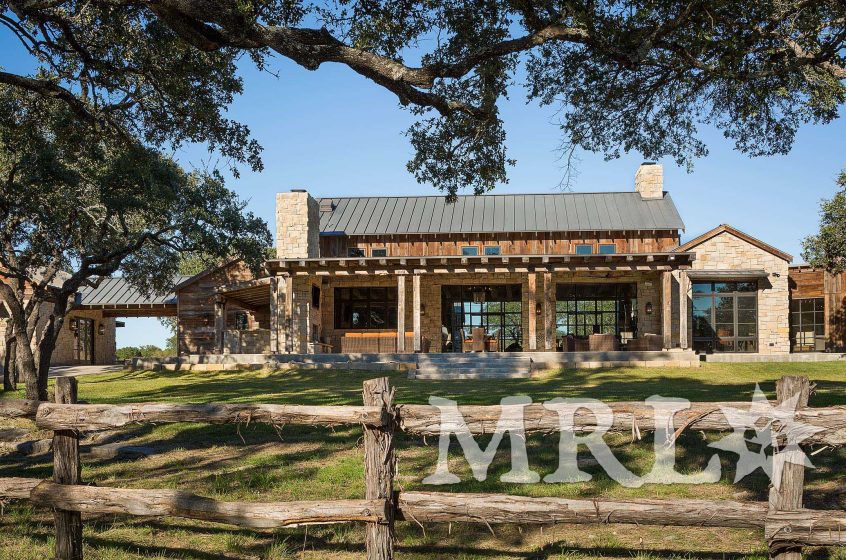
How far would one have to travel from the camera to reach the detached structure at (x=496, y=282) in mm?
23422

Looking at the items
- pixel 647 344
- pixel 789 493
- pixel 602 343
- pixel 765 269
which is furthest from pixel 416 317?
pixel 789 493

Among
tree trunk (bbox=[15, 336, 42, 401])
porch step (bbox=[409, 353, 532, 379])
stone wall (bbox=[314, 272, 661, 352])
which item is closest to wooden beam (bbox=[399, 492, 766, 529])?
tree trunk (bbox=[15, 336, 42, 401])

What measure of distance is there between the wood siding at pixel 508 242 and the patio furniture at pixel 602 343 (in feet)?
17.6

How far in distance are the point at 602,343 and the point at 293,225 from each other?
453 inches

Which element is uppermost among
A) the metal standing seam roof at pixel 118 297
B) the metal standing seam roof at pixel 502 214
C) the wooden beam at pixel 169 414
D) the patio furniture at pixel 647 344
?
the metal standing seam roof at pixel 502 214

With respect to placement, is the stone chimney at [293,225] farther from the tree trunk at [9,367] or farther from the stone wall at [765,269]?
the stone wall at [765,269]

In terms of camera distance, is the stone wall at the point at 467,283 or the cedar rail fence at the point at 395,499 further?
the stone wall at the point at 467,283

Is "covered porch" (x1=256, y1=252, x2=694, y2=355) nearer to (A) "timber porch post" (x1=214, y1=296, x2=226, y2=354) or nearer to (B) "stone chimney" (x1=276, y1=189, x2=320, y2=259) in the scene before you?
(A) "timber porch post" (x1=214, y1=296, x2=226, y2=354)

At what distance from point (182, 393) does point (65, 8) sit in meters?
8.59

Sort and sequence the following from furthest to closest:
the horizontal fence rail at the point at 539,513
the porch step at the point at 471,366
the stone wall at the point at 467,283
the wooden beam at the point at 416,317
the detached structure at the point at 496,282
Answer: the stone wall at the point at 467,283, the detached structure at the point at 496,282, the wooden beam at the point at 416,317, the porch step at the point at 471,366, the horizontal fence rail at the point at 539,513

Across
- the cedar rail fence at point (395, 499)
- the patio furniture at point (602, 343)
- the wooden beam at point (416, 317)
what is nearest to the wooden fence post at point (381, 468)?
the cedar rail fence at point (395, 499)

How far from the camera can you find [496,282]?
86.2 ft

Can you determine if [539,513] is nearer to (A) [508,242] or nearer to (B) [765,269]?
(A) [508,242]

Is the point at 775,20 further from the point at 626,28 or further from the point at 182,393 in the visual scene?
the point at 182,393
